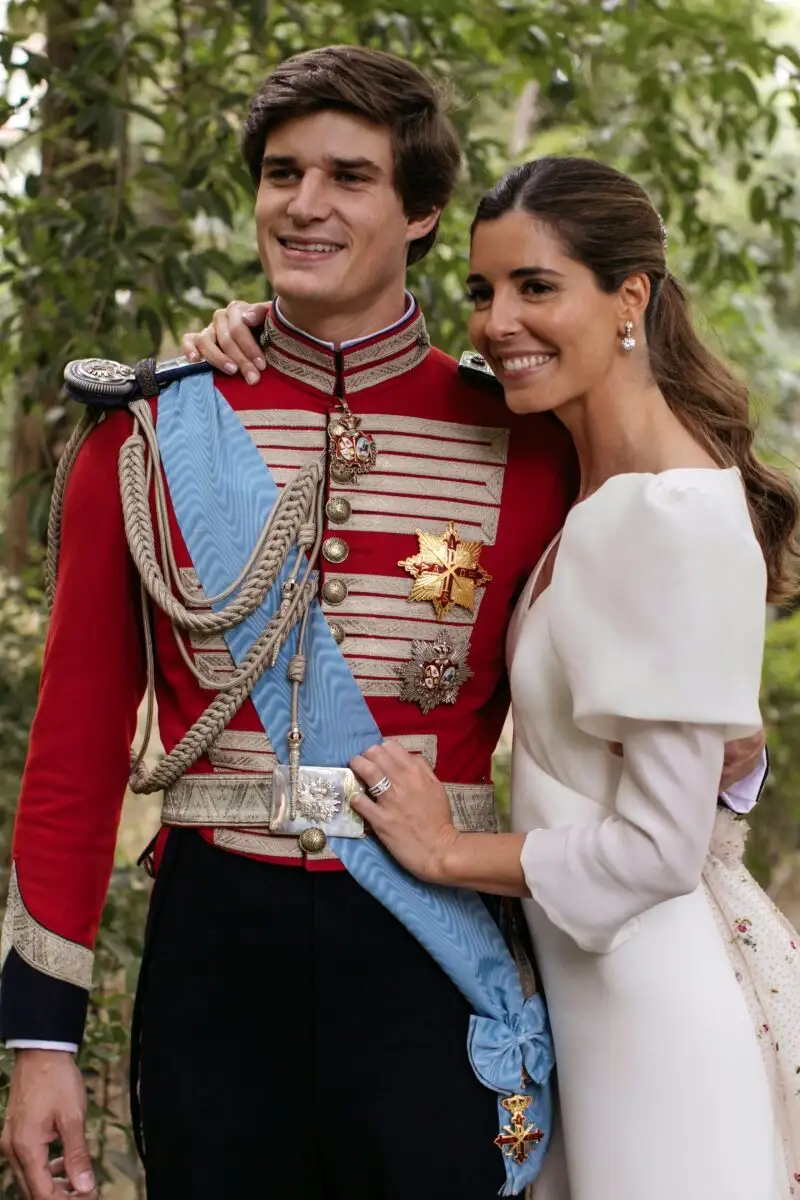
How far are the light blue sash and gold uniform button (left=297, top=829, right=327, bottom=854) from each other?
2 centimetres

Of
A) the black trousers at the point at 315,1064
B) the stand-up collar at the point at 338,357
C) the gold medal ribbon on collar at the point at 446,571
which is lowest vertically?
the black trousers at the point at 315,1064

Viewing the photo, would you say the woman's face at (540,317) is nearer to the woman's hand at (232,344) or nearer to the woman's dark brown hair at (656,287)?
the woman's dark brown hair at (656,287)

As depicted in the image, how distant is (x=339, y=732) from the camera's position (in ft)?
5.57

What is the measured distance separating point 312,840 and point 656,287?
2.31 ft

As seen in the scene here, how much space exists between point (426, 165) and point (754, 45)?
1.54 metres

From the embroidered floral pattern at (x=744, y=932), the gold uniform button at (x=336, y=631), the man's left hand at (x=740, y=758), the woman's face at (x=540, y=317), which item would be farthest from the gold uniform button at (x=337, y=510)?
the embroidered floral pattern at (x=744, y=932)

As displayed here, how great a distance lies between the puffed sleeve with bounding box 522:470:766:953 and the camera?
1518mm

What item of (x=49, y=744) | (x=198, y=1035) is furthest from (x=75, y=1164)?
(x=49, y=744)

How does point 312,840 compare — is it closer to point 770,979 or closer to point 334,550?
point 334,550

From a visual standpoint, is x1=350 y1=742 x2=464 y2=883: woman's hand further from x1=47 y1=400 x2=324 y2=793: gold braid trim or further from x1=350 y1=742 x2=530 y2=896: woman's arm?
x1=47 y1=400 x2=324 y2=793: gold braid trim

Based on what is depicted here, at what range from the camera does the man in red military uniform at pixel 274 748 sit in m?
1.67

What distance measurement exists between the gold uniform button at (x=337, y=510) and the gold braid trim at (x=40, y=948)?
1.71ft

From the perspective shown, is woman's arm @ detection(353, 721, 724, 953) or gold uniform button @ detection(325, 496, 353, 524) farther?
gold uniform button @ detection(325, 496, 353, 524)

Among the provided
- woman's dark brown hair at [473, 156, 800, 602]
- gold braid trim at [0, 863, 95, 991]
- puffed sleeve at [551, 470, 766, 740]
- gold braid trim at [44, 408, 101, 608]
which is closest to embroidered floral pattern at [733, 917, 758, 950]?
puffed sleeve at [551, 470, 766, 740]
